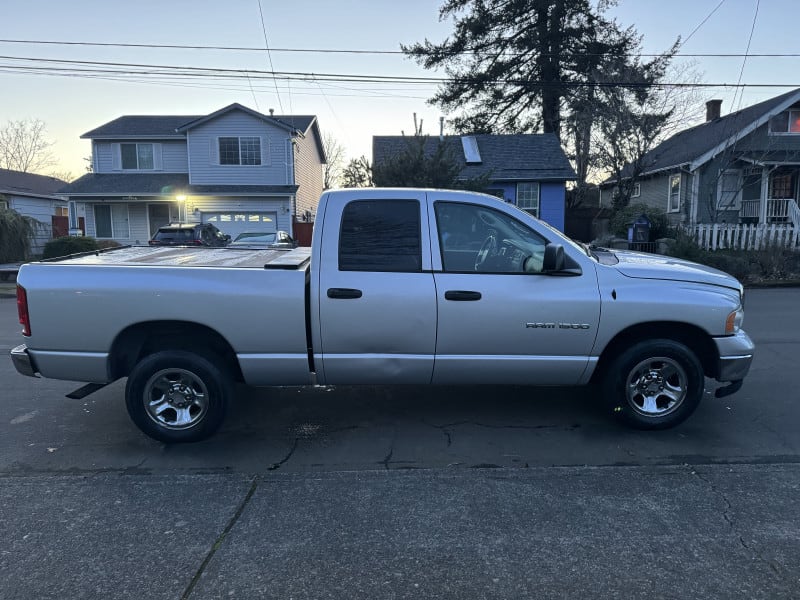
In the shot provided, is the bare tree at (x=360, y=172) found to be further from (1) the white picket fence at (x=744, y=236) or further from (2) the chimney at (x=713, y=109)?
(2) the chimney at (x=713, y=109)

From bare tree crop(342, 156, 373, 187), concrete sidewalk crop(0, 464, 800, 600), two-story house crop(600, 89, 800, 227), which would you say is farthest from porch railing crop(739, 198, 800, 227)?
concrete sidewalk crop(0, 464, 800, 600)

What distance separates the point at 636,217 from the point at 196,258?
1814cm

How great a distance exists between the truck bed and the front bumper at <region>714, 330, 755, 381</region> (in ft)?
11.2

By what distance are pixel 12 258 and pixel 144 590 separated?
71.5 feet

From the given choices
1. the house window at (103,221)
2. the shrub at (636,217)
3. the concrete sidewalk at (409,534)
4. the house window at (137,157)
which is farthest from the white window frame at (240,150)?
the concrete sidewalk at (409,534)

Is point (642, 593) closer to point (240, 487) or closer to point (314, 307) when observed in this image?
point (240, 487)

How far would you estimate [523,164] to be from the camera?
78.1 feet

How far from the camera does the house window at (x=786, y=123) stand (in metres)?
22.0

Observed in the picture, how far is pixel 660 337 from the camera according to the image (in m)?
4.70

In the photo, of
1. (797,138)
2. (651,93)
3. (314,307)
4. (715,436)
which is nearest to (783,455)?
(715,436)

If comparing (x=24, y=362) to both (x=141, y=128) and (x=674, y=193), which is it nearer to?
(x=674, y=193)

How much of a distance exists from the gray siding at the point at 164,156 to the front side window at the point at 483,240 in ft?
84.8

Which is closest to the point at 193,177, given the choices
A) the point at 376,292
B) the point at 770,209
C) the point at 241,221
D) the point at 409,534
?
the point at 241,221

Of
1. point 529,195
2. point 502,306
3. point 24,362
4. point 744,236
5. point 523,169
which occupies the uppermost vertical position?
point 523,169
